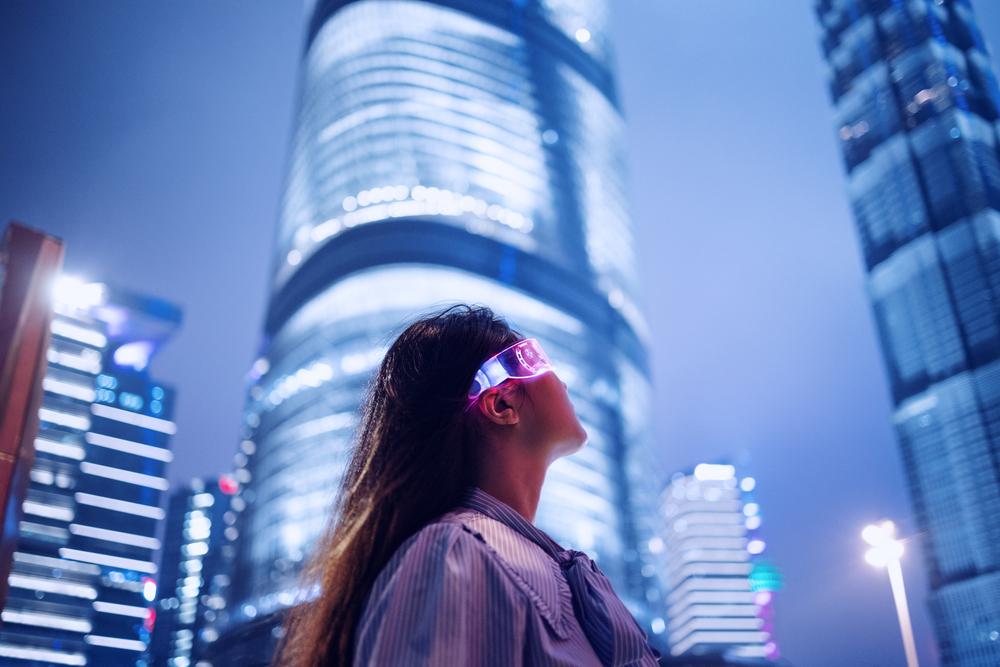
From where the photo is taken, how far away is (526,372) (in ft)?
5.72

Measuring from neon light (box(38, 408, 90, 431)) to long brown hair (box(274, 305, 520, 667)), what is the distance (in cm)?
6554

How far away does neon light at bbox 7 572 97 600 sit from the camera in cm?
5475

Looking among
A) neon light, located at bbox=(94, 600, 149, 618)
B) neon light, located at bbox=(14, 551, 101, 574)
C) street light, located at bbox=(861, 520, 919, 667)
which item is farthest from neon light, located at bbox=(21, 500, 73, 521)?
street light, located at bbox=(861, 520, 919, 667)

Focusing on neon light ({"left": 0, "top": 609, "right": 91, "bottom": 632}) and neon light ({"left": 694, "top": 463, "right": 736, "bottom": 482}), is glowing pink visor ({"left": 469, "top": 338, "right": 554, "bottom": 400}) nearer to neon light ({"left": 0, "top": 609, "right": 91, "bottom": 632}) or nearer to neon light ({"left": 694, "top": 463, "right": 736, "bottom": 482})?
neon light ({"left": 0, "top": 609, "right": 91, "bottom": 632})

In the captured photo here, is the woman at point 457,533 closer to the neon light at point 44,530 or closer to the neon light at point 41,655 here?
the neon light at point 41,655

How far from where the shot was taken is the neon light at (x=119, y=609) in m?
62.3

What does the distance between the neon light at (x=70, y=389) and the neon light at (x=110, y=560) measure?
12338 millimetres

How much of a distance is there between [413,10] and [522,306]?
3112 centimetres

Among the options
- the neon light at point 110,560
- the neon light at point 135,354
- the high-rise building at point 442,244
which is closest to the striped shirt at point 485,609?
the high-rise building at point 442,244

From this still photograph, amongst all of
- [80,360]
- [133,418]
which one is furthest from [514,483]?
[133,418]

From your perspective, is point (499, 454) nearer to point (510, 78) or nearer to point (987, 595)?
point (510, 78)

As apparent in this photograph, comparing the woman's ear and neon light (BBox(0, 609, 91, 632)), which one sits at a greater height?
neon light (BBox(0, 609, 91, 632))

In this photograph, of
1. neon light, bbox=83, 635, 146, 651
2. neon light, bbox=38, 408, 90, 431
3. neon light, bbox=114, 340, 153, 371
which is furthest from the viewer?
neon light, bbox=114, 340, 153, 371

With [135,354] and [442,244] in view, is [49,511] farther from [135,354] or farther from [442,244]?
[442,244]
